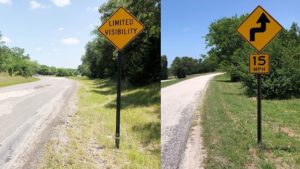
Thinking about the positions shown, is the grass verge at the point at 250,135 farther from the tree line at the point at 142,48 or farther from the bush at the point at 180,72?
the tree line at the point at 142,48

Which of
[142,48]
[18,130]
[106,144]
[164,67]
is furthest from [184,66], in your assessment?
[142,48]

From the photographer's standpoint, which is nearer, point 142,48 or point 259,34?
point 259,34

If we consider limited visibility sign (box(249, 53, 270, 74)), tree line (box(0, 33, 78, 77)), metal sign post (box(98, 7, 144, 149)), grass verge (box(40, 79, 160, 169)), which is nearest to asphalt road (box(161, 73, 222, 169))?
grass verge (box(40, 79, 160, 169))

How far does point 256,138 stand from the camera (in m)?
7.28

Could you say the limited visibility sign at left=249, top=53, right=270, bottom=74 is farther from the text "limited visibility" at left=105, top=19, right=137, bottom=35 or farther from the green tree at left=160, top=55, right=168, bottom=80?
the text "limited visibility" at left=105, top=19, right=137, bottom=35

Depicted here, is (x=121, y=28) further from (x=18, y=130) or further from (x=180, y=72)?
(x=18, y=130)

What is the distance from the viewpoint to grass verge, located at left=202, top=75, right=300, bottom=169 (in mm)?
5949

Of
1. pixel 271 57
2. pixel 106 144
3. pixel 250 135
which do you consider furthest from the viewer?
pixel 271 57

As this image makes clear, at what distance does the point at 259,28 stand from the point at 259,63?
0.62 meters

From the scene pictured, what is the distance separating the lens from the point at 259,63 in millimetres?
6898

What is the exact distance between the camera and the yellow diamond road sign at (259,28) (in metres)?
6.82

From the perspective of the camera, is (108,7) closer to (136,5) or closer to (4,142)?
(136,5)

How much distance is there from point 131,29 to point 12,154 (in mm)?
2921

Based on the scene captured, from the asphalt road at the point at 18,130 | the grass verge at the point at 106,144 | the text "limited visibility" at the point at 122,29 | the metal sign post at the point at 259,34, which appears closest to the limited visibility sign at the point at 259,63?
the metal sign post at the point at 259,34
